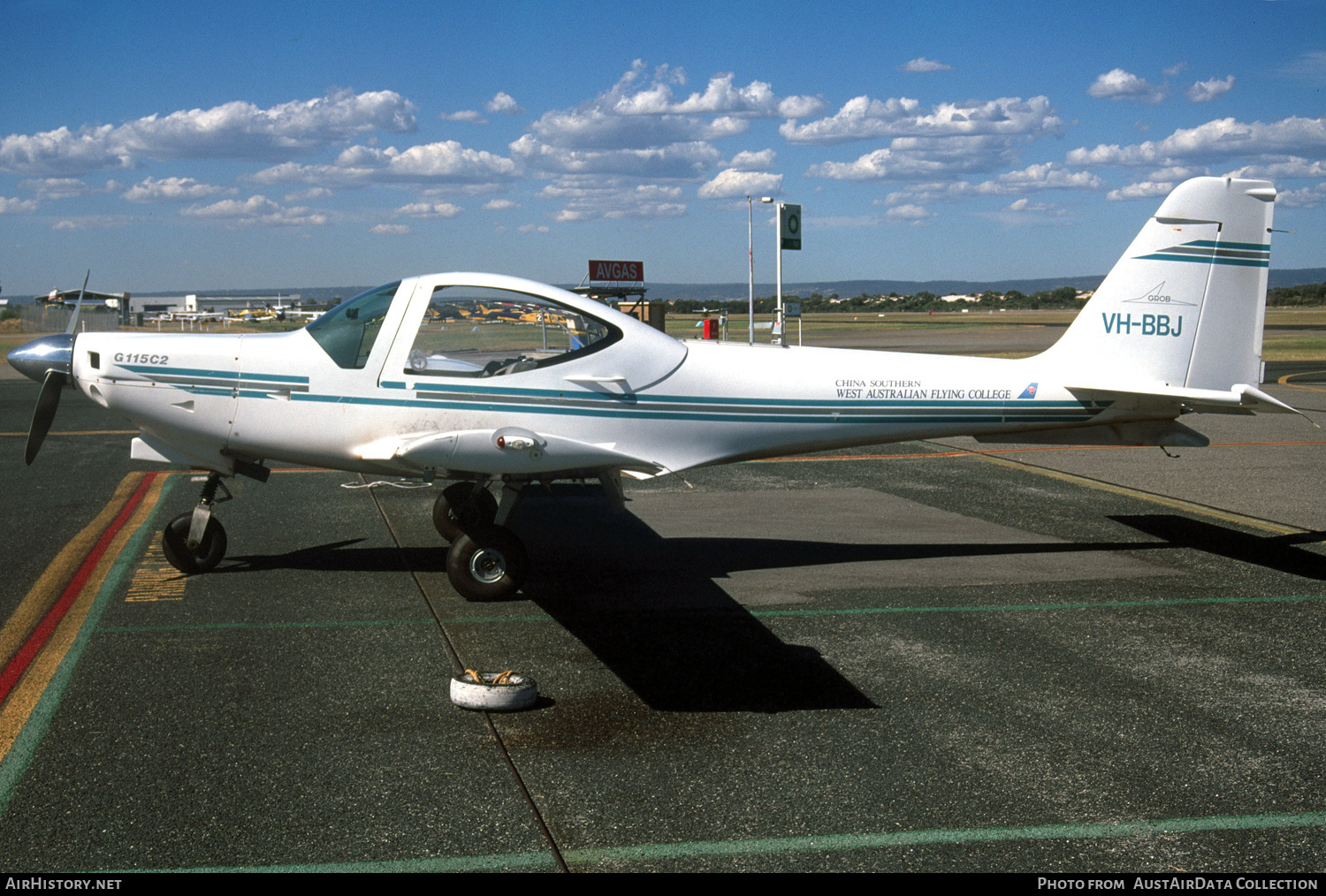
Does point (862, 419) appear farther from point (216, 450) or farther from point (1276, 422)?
point (1276, 422)

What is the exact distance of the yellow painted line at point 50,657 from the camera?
16.8 feet

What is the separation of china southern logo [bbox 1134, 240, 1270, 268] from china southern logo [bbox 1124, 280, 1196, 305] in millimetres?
331

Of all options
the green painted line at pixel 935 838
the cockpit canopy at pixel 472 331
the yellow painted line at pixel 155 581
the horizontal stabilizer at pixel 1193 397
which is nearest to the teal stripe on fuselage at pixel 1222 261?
the horizontal stabilizer at pixel 1193 397

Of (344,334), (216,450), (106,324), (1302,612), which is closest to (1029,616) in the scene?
(1302,612)

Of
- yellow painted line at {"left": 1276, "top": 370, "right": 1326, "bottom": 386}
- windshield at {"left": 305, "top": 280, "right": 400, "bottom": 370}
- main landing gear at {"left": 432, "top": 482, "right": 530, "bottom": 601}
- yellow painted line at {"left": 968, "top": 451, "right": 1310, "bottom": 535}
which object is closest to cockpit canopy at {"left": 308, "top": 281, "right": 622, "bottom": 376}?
windshield at {"left": 305, "top": 280, "right": 400, "bottom": 370}

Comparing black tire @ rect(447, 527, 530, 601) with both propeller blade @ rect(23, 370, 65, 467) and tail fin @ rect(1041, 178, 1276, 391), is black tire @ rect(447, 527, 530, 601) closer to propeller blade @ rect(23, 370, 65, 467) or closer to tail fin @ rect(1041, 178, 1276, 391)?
propeller blade @ rect(23, 370, 65, 467)

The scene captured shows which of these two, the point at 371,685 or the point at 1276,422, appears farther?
the point at 1276,422

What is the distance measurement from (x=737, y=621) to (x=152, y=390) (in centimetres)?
443

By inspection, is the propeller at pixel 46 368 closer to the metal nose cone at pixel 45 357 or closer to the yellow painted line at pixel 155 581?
the metal nose cone at pixel 45 357

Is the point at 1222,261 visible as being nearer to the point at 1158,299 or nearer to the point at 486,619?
the point at 1158,299

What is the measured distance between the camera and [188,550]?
8.06 m

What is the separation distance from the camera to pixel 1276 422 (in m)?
17.5

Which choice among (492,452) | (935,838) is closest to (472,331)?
(492,452)

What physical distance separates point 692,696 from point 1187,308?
5.86 metres
